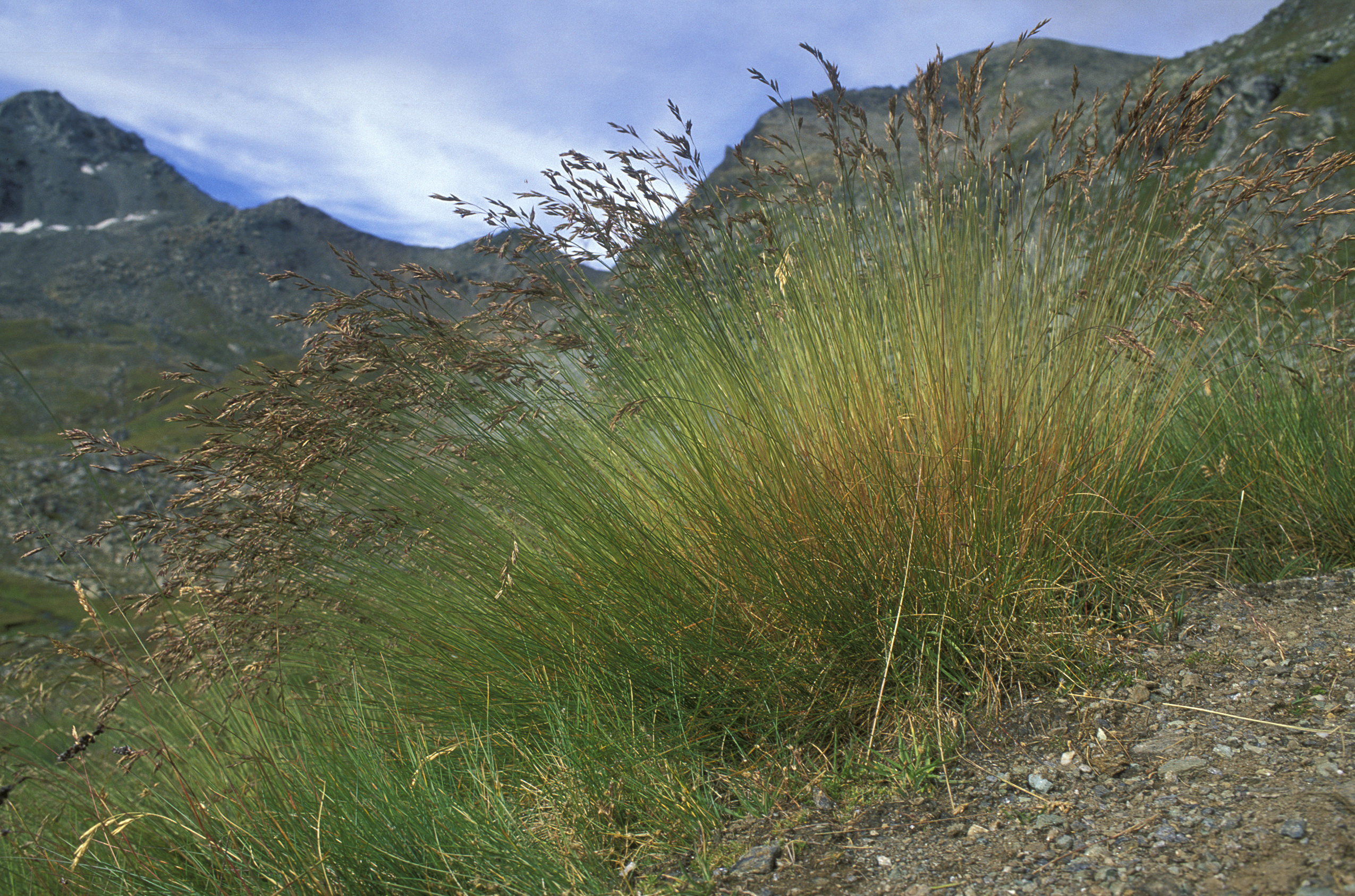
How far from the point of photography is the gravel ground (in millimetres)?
1350

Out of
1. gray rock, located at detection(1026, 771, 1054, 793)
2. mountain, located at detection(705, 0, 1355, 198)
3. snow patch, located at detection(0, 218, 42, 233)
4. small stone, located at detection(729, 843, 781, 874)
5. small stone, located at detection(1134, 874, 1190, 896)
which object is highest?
snow patch, located at detection(0, 218, 42, 233)

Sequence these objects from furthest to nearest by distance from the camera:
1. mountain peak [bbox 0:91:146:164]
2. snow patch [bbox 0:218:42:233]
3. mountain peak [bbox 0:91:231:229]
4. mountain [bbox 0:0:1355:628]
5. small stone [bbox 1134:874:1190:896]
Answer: mountain peak [bbox 0:91:146:164] → mountain peak [bbox 0:91:231:229] → snow patch [bbox 0:218:42:233] → mountain [bbox 0:0:1355:628] → small stone [bbox 1134:874:1190:896]

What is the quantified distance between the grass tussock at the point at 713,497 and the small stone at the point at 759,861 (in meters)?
0.13

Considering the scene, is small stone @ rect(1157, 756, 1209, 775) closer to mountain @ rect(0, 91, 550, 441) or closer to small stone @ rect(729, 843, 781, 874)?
small stone @ rect(729, 843, 781, 874)

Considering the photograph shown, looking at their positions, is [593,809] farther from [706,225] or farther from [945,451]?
[706,225]

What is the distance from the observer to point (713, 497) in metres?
2.18

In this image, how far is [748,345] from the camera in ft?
7.75

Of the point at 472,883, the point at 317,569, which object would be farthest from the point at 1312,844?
the point at 317,569

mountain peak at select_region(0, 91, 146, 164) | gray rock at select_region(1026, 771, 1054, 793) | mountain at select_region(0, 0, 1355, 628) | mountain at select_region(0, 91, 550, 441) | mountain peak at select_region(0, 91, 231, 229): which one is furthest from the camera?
mountain peak at select_region(0, 91, 146, 164)

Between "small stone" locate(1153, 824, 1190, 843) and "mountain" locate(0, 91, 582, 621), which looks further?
"mountain" locate(0, 91, 582, 621)

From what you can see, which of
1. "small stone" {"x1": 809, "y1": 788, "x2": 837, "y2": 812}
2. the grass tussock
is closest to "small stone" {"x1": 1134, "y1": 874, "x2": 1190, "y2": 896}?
the grass tussock

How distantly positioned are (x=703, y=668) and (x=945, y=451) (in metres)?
0.96

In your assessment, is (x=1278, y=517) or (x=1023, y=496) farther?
(x=1278, y=517)

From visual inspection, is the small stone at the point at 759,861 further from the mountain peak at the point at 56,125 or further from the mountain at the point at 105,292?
the mountain peak at the point at 56,125
